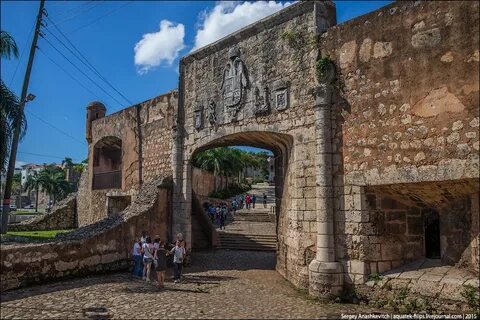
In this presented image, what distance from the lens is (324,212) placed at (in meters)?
8.65

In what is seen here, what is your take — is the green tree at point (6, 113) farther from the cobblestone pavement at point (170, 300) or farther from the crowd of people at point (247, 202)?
the crowd of people at point (247, 202)

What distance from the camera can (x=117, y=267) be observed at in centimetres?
1152

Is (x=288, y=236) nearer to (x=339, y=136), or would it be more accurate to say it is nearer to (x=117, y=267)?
(x=339, y=136)

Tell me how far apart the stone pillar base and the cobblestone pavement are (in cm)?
26

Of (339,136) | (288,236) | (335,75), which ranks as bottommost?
(288,236)

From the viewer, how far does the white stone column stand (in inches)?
329

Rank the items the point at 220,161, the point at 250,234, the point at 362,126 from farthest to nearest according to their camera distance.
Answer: the point at 220,161 → the point at 250,234 → the point at 362,126

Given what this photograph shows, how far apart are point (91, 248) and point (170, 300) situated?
361 cm

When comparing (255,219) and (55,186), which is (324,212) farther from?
(55,186)

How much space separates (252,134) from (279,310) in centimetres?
511

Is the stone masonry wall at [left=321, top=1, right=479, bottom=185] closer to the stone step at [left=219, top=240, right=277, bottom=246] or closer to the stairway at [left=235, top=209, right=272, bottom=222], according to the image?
the stone step at [left=219, top=240, right=277, bottom=246]

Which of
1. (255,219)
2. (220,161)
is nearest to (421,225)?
(255,219)

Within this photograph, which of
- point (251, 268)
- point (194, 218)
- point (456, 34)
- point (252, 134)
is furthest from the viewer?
point (194, 218)

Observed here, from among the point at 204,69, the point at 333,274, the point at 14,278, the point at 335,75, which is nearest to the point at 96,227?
the point at 14,278
